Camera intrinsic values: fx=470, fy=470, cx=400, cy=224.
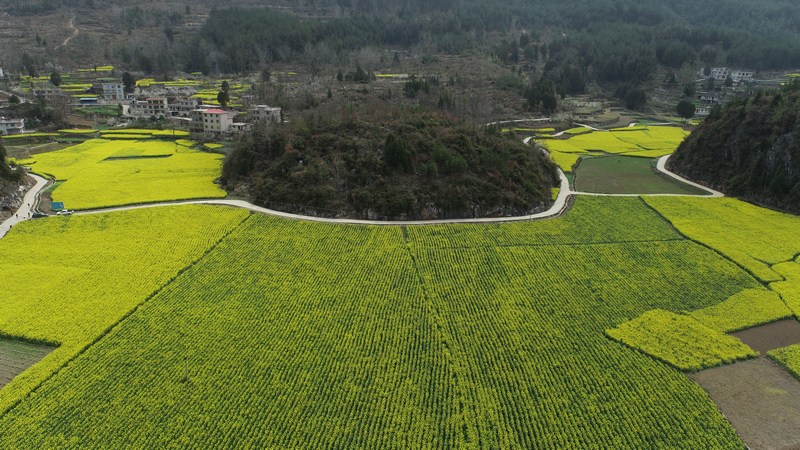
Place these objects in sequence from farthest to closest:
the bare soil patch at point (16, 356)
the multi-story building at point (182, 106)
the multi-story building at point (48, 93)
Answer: the multi-story building at point (48, 93), the multi-story building at point (182, 106), the bare soil patch at point (16, 356)

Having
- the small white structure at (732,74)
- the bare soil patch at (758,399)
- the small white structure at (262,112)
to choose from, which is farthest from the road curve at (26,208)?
the small white structure at (732,74)

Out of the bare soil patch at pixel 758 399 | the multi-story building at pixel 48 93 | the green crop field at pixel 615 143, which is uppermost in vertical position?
the multi-story building at pixel 48 93

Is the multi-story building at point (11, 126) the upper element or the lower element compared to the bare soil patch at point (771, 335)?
upper

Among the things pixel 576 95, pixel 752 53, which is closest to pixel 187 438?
pixel 576 95

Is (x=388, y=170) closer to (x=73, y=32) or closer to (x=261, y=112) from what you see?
(x=261, y=112)

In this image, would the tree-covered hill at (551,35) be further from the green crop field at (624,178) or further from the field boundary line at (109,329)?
the field boundary line at (109,329)

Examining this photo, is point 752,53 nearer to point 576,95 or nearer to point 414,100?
point 576,95

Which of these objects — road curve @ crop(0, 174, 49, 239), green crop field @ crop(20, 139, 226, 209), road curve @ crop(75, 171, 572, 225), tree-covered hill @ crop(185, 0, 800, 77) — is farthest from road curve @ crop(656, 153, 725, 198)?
road curve @ crop(0, 174, 49, 239)
